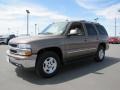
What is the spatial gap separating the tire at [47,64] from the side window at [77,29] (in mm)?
1211

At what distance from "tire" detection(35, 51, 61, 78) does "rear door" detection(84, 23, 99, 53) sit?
2.05m

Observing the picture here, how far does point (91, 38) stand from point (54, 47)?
2.43 m

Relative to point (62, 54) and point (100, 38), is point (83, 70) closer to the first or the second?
point (62, 54)

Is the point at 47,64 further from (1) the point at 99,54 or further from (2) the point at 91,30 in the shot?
(1) the point at 99,54

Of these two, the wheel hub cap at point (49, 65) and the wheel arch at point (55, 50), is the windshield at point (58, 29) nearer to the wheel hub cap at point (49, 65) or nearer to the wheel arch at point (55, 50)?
the wheel arch at point (55, 50)

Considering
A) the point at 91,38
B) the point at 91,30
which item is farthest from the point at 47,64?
the point at 91,30

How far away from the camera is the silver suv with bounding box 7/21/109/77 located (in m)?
5.55

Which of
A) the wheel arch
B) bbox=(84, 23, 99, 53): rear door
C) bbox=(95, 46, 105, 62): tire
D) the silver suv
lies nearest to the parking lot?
the silver suv

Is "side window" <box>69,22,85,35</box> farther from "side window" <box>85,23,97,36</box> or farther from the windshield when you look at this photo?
"side window" <box>85,23,97,36</box>

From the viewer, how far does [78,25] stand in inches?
296

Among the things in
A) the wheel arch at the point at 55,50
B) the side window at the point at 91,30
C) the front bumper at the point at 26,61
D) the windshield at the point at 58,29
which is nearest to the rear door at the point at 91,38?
the side window at the point at 91,30

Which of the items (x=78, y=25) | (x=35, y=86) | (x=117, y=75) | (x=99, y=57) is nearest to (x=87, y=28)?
(x=78, y=25)

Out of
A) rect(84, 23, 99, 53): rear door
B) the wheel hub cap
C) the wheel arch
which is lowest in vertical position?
the wheel hub cap

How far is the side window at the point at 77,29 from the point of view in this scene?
267 inches
